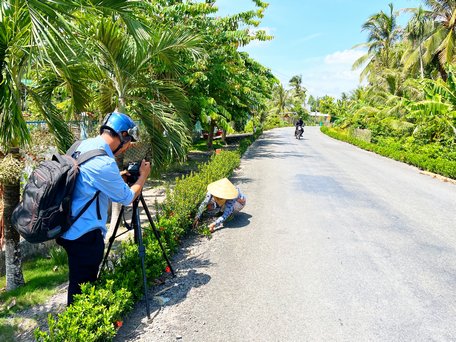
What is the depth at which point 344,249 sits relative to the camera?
5.18 m

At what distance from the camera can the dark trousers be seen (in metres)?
2.73

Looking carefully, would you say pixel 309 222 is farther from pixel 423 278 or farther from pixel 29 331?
pixel 29 331

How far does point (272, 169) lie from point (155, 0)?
7.00 meters

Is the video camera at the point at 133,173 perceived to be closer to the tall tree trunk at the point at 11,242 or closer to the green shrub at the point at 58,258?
the tall tree trunk at the point at 11,242

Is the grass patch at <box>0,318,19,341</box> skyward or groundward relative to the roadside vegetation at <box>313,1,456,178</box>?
groundward

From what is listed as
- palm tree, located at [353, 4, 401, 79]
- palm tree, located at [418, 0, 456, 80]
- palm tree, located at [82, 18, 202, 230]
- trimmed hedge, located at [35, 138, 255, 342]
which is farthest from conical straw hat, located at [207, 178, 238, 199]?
palm tree, located at [353, 4, 401, 79]

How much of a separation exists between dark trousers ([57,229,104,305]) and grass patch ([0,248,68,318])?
5.11ft

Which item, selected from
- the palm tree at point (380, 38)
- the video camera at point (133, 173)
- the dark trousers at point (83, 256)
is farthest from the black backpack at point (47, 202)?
the palm tree at point (380, 38)

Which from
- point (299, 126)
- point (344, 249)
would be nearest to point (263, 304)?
point (344, 249)

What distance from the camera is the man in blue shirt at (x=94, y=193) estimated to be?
2.59 meters

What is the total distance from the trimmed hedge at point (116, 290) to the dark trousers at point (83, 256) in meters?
0.12

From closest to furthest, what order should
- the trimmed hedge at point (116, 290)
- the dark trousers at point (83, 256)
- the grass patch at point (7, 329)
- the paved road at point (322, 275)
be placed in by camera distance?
1. the trimmed hedge at point (116, 290)
2. the dark trousers at point (83, 256)
3. the paved road at point (322, 275)
4. the grass patch at point (7, 329)

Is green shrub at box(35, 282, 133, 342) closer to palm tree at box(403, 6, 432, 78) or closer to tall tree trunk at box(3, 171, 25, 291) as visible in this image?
tall tree trunk at box(3, 171, 25, 291)

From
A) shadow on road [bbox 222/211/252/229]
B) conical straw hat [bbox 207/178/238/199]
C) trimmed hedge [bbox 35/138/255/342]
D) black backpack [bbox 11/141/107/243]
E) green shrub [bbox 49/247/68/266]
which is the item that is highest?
black backpack [bbox 11/141/107/243]
